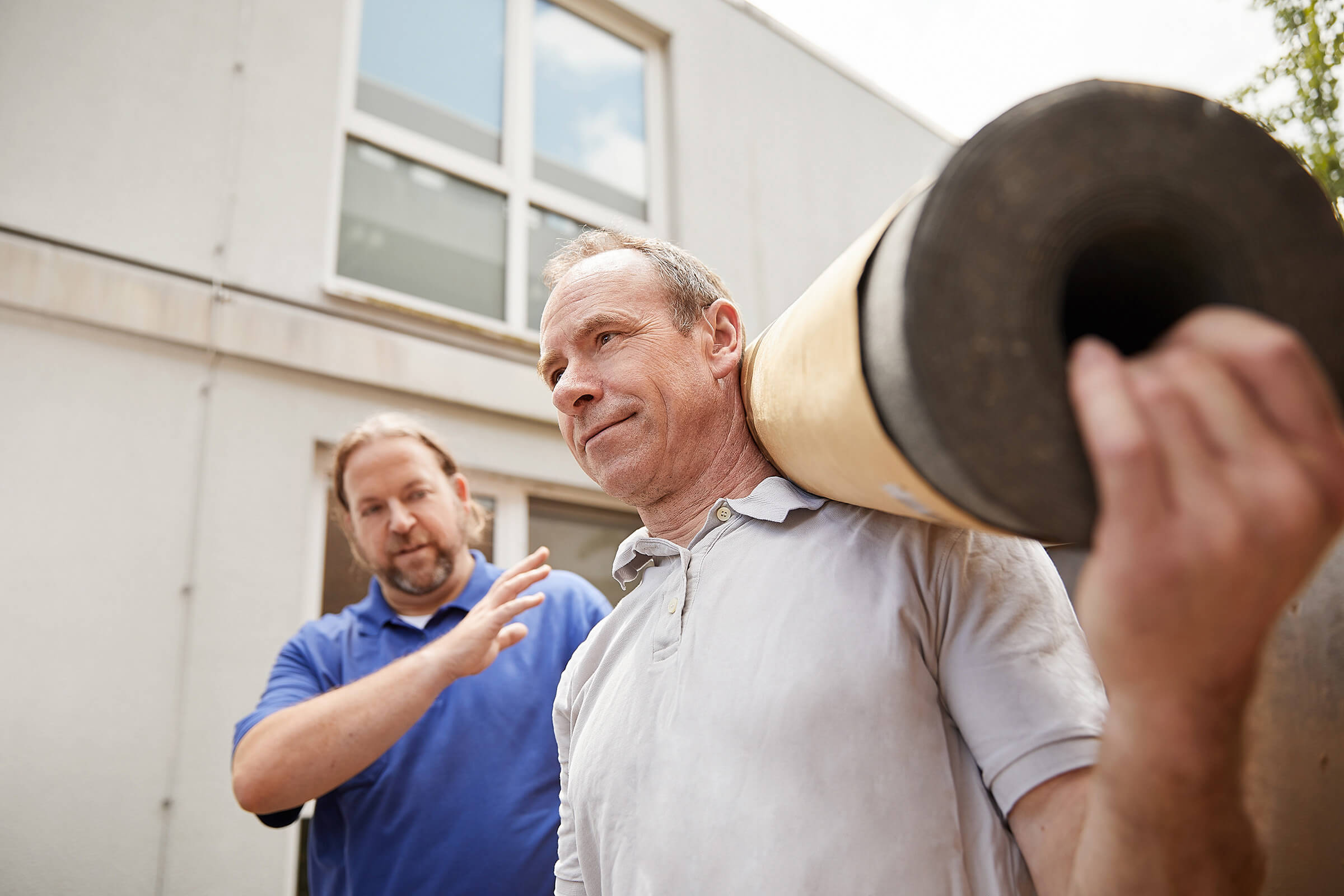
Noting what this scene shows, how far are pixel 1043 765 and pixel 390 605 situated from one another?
82.7 inches

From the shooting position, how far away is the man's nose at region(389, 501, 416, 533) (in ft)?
7.94

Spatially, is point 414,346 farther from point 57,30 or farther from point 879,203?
point 879,203

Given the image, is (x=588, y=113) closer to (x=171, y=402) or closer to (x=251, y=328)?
(x=251, y=328)

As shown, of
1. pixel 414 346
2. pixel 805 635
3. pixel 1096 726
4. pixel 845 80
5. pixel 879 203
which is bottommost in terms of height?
pixel 1096 726

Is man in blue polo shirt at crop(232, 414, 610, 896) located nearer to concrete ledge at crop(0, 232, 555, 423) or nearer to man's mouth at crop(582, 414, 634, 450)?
man's mouth at crop(582, 414, 634, 450)

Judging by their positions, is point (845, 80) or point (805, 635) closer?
point (805, 635)

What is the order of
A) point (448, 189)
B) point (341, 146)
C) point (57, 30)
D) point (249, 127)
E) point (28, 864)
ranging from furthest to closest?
point (448, 189) < point (341, 146) < point (249, 127) < point (57, 30) < point (28, 864)

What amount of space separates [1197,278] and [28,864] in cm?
349

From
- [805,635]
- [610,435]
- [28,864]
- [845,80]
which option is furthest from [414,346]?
[845,80]

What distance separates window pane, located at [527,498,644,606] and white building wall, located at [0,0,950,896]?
0.44 ft

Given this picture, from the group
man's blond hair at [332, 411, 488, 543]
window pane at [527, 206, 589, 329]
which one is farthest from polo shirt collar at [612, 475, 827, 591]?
window pane at [527, 206, 589, 329]

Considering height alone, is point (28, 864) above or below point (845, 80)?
below

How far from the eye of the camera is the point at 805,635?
1003mm

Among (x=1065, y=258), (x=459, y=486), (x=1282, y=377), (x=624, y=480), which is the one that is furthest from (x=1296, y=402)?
(x=459, y=486)
